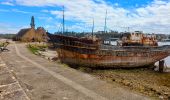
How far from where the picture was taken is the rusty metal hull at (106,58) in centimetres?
2933

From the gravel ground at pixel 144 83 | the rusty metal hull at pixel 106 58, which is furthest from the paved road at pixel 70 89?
the rusty metal hull at pixel 106 58

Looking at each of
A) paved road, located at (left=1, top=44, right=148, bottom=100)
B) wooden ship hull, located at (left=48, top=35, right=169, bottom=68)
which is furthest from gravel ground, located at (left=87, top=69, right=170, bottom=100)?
wooden ship hull, located at (left=48, top=35, right=169, bottom=68)

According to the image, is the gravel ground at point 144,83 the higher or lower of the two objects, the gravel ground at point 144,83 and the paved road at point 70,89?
the lower

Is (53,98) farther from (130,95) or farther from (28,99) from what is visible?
(130,95)

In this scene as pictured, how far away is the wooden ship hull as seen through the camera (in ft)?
96.2

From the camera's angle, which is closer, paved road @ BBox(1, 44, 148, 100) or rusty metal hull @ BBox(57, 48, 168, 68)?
paved road @ BBox(1, 44, 148, 100)

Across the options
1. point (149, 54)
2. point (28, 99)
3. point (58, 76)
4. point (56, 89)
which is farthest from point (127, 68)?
point (28, 99)

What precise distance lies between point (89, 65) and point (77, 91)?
17.4 metres

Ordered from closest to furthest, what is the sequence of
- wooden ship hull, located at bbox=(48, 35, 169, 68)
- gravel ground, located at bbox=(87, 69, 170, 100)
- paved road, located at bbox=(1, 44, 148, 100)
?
paved road, located at bbox=(1, 44, 148, 100) < gravel ground, located at bbox=(87, 69, 170, 100) < wooden ship hull, located at bbox=(48, 35, 169, 68)

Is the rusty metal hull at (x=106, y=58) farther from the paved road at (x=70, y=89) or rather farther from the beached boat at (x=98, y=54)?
the paved road at (x=70, y=89)

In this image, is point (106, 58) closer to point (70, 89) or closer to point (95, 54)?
point (95, 54)

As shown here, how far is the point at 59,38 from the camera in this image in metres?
31.6

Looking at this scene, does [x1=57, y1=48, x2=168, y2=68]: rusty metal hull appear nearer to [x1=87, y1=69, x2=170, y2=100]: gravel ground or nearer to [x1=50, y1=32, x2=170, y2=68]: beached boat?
[x1=50, y1=32, x2=170, y2=68]: beached boat

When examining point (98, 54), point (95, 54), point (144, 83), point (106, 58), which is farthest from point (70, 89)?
point (106, 58)
